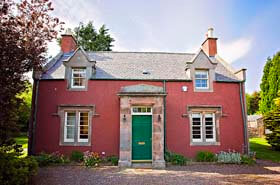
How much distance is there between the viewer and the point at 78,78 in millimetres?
14875

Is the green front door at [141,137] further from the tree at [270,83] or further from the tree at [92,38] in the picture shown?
the tree at [92,38]

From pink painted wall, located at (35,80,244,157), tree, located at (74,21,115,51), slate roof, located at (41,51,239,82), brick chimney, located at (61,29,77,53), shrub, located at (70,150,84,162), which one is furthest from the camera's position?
tree, located at (74,21,115,51)

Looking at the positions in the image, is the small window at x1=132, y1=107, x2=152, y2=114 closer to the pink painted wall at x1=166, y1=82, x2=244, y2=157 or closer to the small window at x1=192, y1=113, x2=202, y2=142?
the pink painted wall at x1=166, y1=82, x2=244, y2=157

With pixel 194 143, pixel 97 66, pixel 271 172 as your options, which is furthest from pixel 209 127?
pixel 97 66

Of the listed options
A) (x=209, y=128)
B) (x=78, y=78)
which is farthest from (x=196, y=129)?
(x=78, y=78)

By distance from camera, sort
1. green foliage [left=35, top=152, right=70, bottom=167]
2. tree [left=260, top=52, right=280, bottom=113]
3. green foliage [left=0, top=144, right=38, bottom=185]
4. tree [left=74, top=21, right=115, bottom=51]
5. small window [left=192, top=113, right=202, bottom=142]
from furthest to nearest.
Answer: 1. tree [left=74, top=21, right=115, bottom=51]
2. tree [left=260, top=52, right=280, bottom=113]
3. small window [left=192, top=113, right=202, bottom=142]
4. green foliage [left=35, top=152, right=70, bottom=167]
5. green foliage [left=0, top=144, right=38, bottom=185]

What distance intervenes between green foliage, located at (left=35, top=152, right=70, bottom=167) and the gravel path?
33.4 inches

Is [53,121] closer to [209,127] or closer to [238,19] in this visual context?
[209,127]

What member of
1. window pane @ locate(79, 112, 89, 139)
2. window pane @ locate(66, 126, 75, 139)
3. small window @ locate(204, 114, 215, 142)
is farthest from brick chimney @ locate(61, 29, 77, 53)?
small window @ locate(204, 114, 215, 142)

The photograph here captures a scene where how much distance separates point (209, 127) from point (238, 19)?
7.70m

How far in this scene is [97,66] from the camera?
15.9 metres

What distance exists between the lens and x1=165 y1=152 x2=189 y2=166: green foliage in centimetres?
1300

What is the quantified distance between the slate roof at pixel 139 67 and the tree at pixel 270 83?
1241cm

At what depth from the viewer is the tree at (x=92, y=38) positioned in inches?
1430
